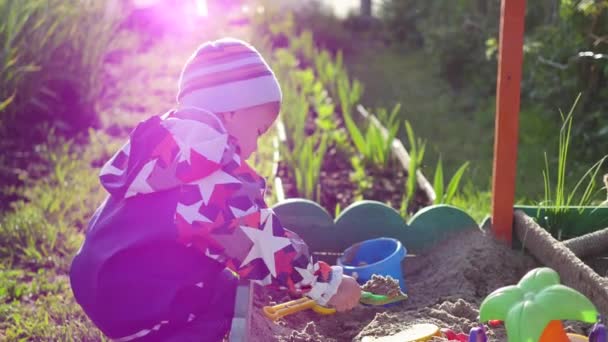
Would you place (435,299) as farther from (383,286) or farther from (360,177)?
(360,177)

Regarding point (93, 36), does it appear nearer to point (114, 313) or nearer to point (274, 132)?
point (274, 132)

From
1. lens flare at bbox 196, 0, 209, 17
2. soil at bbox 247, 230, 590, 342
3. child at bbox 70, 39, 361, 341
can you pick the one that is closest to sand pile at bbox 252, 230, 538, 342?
soil at bbox 247, 230, 590, 342

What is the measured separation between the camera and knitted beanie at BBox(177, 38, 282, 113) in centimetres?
218

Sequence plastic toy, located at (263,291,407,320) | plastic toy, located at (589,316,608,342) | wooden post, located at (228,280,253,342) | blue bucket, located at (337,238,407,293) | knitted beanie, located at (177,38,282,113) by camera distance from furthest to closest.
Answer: blue bucket, located at (337,238,407,293)
plastic toy, located at (263,291,407,320)
knitted beanie, located at (177,38,282,113)
wooden post, located at (228,280,253,342)
plastic toy, located at (589,316,608,342)

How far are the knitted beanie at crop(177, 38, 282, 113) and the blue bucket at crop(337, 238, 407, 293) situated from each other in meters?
0.78

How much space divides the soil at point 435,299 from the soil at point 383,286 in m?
0.06

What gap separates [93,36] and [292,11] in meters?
3.54

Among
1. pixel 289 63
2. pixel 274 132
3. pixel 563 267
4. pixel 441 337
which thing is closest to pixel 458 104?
pixel 289 63

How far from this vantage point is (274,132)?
5051mm

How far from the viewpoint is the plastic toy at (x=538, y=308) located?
185 cm

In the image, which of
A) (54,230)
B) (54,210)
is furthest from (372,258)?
(54,210)

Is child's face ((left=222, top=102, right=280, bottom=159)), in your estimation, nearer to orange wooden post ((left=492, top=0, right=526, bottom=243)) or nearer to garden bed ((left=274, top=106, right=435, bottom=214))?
orange wooden post ((left=492, top=0, right=526, bottom=243))

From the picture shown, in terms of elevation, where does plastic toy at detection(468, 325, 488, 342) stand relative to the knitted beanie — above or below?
below

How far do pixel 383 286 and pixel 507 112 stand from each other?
706mm
